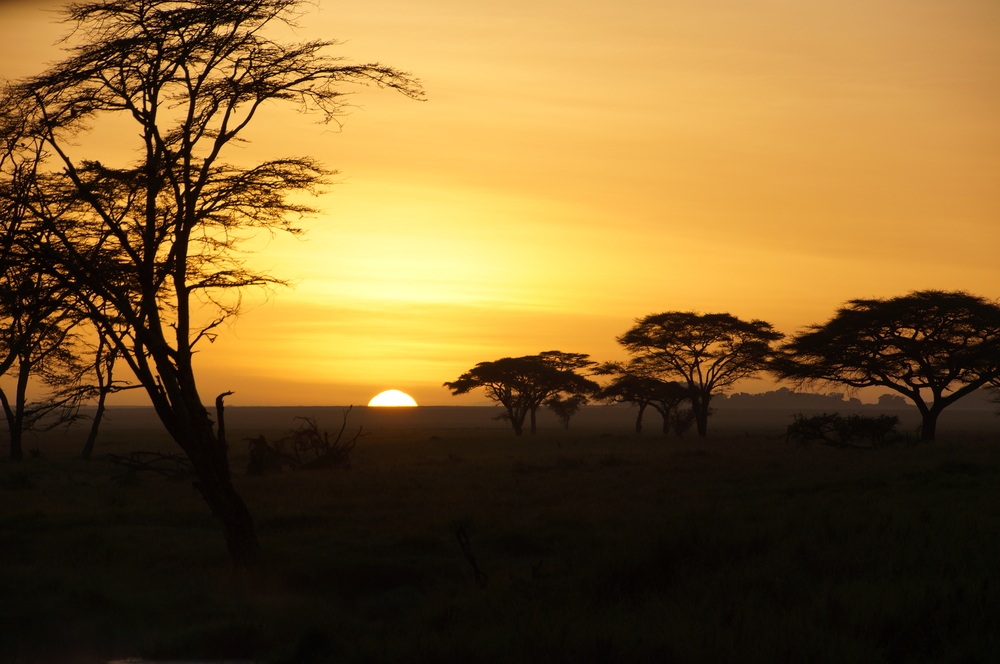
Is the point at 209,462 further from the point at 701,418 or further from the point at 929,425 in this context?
the point at 701,418

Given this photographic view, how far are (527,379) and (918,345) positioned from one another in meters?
35.2

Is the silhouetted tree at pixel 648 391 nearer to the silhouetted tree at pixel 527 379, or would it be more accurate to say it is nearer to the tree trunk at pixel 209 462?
the silhouetted tree at pixel 527 379

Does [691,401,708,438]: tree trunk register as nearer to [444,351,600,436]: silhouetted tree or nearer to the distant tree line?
the distant tree line

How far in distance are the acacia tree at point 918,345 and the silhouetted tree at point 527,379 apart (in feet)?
93.8

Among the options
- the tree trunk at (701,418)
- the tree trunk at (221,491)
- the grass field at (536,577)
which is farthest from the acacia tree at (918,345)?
the tree trunk at (221,491)

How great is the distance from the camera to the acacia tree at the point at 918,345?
1517 inches

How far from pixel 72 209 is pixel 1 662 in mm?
7467

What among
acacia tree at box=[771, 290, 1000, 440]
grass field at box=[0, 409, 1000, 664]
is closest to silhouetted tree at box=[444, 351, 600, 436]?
acacia tree at box=[771, 290, 1000, 440]

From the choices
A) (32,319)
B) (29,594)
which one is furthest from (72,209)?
(29,594)

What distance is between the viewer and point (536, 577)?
424 inches

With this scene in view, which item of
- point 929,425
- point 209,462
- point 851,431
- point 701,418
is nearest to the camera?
point 209,462

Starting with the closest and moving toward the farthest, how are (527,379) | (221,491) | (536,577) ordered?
(536,577) < (221,491) < (527,379)

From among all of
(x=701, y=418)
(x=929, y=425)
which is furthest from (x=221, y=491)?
(x=701, y=418)

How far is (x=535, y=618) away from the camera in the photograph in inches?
333
